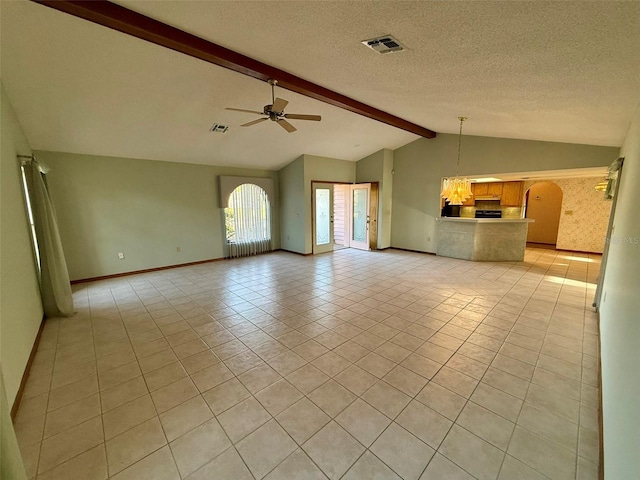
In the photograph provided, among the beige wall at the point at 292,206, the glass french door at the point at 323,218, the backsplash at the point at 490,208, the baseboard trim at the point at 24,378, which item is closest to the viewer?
the baseboard trim at the point at 24,378

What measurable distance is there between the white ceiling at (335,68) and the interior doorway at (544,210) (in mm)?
4812

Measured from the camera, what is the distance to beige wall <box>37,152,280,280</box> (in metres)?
4.79

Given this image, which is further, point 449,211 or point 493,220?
point 449,211

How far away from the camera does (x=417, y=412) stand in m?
1.97

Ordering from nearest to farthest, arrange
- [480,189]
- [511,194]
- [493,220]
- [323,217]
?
[493,220] → [323,217] → [511,194] → [480,189]

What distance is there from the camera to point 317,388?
2.21 m

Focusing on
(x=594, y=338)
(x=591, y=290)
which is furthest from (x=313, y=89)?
(x=591, y=290)

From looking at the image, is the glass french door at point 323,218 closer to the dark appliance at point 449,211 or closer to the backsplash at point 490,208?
the dark appliance at point 449,211

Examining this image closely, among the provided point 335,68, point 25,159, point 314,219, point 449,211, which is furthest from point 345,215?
point 25,159

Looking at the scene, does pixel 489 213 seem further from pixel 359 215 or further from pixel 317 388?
pixel 317 388

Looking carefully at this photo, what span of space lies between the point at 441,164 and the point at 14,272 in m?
7.53

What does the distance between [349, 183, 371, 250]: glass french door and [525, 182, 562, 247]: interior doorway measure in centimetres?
527

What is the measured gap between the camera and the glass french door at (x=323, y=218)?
24.1 feet

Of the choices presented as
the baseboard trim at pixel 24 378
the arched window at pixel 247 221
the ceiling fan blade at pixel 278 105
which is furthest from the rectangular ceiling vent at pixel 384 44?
the arched window at pixel 247 221
